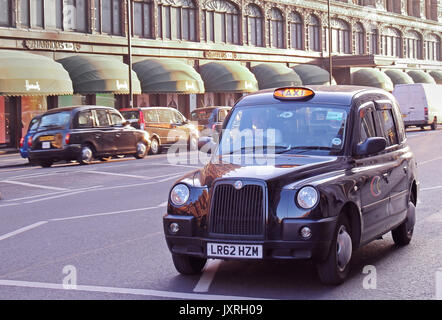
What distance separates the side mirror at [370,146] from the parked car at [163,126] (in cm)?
2130

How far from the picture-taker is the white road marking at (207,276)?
21.4 ft

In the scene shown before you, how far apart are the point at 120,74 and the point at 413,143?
49.0 feet

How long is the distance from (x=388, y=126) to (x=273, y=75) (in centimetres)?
4144

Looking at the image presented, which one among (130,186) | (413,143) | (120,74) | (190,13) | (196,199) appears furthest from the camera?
(190,13)

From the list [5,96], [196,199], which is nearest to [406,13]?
[5,96]

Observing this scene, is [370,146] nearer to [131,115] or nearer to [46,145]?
[46,145]

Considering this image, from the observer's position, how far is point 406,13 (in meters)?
70.4

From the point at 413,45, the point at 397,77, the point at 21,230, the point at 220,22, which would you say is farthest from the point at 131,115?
the point at 413,45

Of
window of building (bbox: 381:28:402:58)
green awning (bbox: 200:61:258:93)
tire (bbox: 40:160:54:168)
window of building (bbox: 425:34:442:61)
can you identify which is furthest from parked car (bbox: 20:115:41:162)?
window of building (bbox: 425:34:442:61)

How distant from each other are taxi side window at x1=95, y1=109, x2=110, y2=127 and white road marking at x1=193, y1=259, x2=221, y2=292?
1712 cm

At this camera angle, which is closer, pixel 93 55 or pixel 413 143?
pixel 413 143

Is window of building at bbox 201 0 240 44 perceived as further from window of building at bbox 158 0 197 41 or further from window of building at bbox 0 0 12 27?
window of building at bbox 0 0 12 27

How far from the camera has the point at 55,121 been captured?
23500 mm
